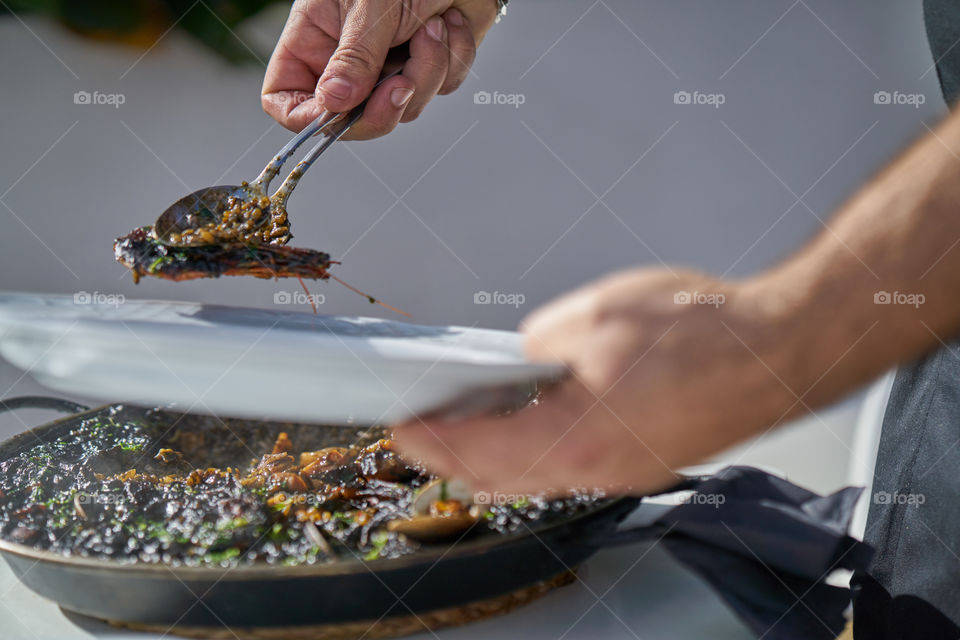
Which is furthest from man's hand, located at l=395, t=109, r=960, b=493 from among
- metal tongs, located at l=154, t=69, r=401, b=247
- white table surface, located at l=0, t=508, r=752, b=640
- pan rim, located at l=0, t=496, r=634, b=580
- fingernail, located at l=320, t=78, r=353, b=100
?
fingernail, located at l=320, t=78, r=353, b=100

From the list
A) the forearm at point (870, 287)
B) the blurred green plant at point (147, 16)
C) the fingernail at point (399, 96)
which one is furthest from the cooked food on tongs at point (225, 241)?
the blurred green plant at point (147, 16)

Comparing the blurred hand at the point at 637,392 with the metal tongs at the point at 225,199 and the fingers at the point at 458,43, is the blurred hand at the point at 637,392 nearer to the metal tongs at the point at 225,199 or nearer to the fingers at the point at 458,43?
the metal tongs at the point at 225,199

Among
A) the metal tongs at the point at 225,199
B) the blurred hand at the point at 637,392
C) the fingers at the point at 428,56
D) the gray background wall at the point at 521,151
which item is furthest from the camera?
the gray background wall at the point at 521,151

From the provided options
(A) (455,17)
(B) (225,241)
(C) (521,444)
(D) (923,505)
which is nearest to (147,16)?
(A) (455,17)

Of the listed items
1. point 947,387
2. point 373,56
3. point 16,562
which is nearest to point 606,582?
point 947,387

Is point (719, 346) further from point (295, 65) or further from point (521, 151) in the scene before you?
point (521, 151)

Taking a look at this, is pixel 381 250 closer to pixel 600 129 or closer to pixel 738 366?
pixel 600 129

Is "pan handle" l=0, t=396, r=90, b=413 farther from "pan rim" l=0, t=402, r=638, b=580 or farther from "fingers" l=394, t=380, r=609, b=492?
"fingers" l=394, t=380, r=609, b=492
